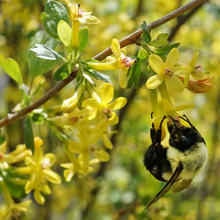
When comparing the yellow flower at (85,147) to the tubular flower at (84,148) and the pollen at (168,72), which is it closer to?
the tubular flower at (84,148)

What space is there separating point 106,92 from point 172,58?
0.23 metres

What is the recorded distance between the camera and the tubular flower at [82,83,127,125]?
0.96 meters

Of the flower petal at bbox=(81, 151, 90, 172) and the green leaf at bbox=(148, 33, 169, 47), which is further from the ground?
the green leaf at bbox=(148, 33, 169, 47)

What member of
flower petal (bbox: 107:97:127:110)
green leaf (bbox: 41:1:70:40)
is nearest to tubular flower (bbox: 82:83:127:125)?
flower petal (bbox: 107:97:127:110)

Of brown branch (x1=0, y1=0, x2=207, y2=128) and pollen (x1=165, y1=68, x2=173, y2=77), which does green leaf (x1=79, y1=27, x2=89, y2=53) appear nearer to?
brown branch (x1=0, y1=0, x2=207, y2=128)

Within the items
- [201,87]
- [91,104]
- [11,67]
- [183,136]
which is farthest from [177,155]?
[11,67]

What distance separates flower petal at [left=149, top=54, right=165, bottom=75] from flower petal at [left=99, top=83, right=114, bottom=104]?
0.14 meters

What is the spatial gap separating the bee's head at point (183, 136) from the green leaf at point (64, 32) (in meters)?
0.45

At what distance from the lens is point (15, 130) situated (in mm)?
2533


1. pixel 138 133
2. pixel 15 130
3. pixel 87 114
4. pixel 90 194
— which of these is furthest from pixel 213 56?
pixel 87 114

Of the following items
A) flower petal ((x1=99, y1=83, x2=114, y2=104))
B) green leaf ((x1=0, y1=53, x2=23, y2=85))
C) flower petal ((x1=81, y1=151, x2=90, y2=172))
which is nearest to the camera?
flower petal ((x1=99, y1=83, x2=114, y2=104))

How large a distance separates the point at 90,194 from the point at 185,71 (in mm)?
1823

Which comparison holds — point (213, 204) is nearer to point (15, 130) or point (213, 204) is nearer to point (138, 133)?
point (138, 133)

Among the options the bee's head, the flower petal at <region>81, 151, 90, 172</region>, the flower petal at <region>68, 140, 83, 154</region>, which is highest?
the bee's head
